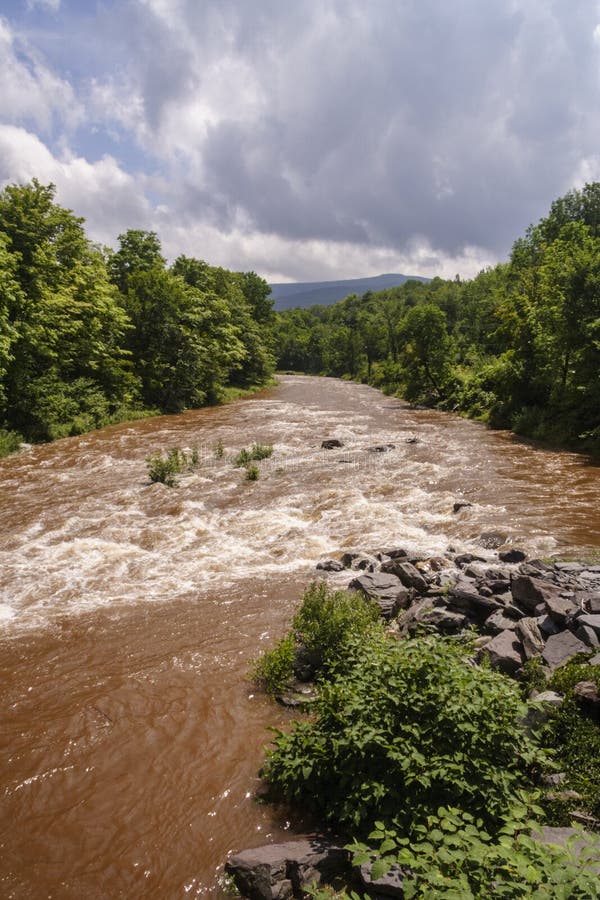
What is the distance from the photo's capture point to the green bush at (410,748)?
442cm

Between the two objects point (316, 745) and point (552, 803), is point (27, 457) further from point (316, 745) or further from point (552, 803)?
point (552, 803)

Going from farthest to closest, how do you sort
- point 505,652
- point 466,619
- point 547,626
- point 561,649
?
point 466,619 → point 547,626 → point 505,652 → point 561,649

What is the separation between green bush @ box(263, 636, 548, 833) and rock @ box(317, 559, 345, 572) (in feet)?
19.5

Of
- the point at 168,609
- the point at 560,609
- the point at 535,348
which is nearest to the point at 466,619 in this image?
the point at 560,609

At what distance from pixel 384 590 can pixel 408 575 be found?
719 mm

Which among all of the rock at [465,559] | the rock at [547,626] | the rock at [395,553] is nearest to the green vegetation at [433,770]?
the rock at [547,626]

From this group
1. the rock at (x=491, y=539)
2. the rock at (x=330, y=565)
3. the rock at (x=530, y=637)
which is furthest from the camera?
the rock at (x=491, y=539)

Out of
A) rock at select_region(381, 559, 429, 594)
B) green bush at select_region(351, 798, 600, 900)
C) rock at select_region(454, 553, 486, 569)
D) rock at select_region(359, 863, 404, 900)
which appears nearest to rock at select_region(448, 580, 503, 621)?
rock at select_region(381, 559, 429, 594)

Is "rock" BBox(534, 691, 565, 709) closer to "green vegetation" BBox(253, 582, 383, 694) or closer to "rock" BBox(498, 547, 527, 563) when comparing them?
"green vegetation" BBox(253, 582, 383, 694)

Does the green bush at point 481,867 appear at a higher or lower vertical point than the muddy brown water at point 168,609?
higher

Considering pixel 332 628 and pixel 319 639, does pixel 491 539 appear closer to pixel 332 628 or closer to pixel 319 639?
pixel 332 628

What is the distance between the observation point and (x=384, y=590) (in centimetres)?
981

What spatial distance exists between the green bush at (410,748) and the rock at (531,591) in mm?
3000

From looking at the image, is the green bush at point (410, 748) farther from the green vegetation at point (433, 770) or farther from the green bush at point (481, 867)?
the green bush at point (481, 867)
